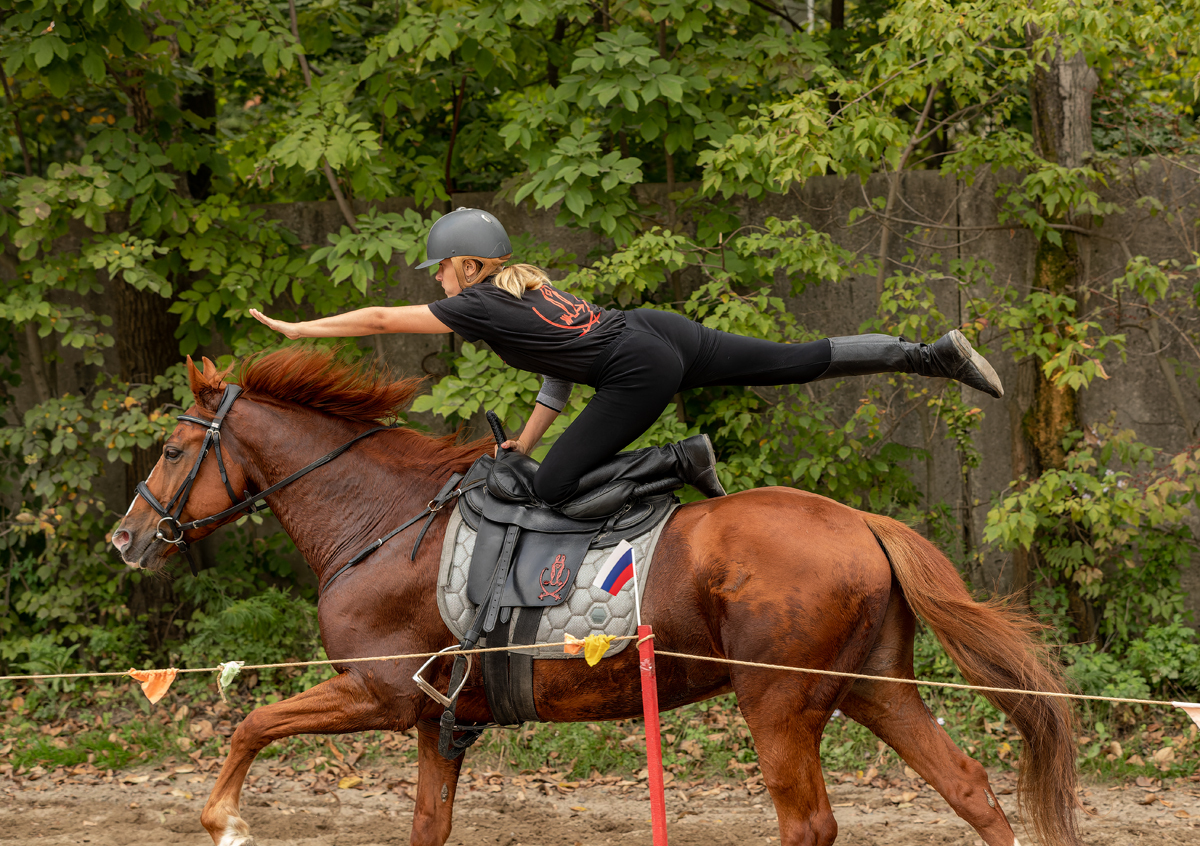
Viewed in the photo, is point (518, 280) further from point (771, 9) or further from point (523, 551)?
point (771, 9)

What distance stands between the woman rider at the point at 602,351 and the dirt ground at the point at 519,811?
2.24 m

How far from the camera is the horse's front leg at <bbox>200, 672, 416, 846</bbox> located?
3500mm

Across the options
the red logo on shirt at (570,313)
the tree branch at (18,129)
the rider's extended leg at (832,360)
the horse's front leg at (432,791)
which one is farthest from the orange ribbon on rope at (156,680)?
the tree branch at (18,129)

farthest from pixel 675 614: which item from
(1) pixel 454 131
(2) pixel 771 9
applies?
(2) pixel 771 9

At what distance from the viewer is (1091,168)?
6098 millimetres

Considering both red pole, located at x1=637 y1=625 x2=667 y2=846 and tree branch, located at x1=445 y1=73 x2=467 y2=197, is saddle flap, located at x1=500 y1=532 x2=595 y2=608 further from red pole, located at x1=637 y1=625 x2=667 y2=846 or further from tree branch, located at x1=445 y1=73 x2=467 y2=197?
tree branch, located at x1=445 y1=73 x2=467 y2=197

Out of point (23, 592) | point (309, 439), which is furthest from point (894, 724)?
point (23, 592)

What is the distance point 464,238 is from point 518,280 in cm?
27

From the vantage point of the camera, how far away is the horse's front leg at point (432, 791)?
396cm

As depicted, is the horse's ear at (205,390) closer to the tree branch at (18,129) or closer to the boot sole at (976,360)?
the boot sole at (976,360)

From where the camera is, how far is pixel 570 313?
12.2 ft

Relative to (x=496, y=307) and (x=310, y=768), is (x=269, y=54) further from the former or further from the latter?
(x=310, y=768)

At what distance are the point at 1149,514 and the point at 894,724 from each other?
8.71 feet

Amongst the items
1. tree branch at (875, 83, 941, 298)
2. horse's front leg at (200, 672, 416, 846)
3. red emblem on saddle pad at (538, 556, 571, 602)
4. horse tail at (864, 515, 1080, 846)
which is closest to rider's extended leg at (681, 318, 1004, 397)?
horse tail at (864, 515, 1080, 846)
